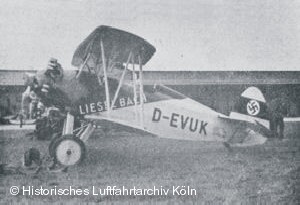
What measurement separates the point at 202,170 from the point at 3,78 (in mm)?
9047

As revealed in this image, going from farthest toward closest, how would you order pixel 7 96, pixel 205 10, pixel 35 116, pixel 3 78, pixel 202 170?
pixel 7 96, pixel 3 78, pixel 35 116, pixel 202 170, pixel 205 10

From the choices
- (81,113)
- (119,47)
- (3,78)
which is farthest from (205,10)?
(3,78)

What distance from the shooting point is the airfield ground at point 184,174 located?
382 cm

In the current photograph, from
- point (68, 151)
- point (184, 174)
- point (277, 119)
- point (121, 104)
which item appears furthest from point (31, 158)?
point (277, 119)

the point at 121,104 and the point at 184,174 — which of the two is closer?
the point at 184,174

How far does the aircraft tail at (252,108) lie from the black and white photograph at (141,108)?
0.7 inches

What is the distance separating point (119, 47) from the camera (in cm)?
566

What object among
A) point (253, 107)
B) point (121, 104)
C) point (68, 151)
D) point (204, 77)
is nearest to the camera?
point (68, 151)

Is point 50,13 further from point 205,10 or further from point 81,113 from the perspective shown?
point 205,10

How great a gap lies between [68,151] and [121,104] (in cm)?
118

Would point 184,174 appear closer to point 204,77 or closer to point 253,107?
point 253,107

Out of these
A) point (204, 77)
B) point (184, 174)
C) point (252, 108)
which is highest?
point (204, 77)

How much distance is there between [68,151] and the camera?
525 cm

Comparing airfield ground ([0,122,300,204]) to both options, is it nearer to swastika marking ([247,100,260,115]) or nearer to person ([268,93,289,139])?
swastika marking ([247,100,260,115])
